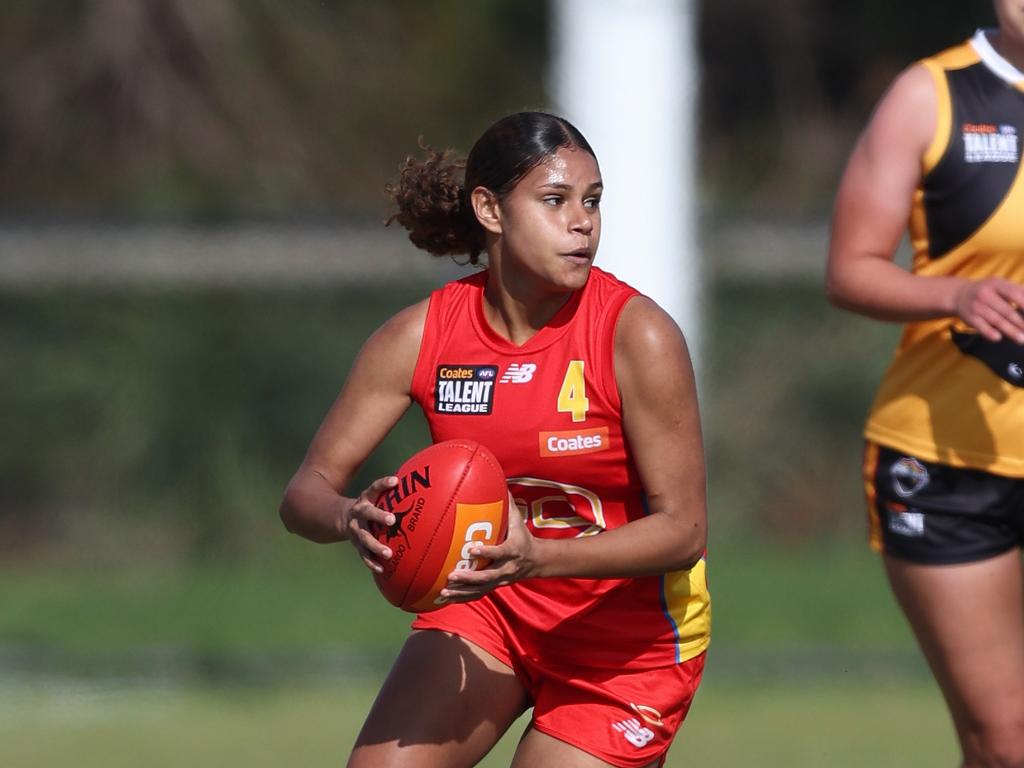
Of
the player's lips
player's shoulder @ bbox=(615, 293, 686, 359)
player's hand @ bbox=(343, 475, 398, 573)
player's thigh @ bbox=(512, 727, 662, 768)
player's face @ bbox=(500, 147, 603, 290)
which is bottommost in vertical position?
player's thigh @ bbox=(512, 727, 662, 768)

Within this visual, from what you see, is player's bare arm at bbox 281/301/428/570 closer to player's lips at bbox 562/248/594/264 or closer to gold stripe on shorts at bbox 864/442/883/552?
player's lips at bbox 562/248/594/264

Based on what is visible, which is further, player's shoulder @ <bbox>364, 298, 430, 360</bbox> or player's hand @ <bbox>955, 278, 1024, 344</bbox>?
player's shoulder @ <bbox>364, 298, 430, 360</bbox>

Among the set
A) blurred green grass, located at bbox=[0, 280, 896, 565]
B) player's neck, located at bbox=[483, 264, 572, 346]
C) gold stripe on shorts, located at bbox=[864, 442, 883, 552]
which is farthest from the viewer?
blurred green grass, located at bbox=[0, 280, 896, 565]

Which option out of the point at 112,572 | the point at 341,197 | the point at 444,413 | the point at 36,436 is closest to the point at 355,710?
the point at 444,413

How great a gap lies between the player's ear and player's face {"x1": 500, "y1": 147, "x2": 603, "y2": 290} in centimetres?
8

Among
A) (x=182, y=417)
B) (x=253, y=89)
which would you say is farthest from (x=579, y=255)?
(x=253, y=89)

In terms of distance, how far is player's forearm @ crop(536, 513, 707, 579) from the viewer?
143 inches

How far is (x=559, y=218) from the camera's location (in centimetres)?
387

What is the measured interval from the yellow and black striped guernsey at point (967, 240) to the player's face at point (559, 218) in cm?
96

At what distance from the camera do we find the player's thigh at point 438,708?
382 cm

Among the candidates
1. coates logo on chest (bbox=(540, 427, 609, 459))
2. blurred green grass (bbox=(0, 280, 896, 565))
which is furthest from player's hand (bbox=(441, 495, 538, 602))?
blurred green grass (bbox=(0, 280, 896, 565))

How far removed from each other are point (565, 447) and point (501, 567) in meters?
0.42

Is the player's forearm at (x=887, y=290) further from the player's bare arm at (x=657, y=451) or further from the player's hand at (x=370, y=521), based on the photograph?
the player's hand at (x=370, y=521)

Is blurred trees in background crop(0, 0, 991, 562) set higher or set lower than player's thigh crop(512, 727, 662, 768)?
higher
